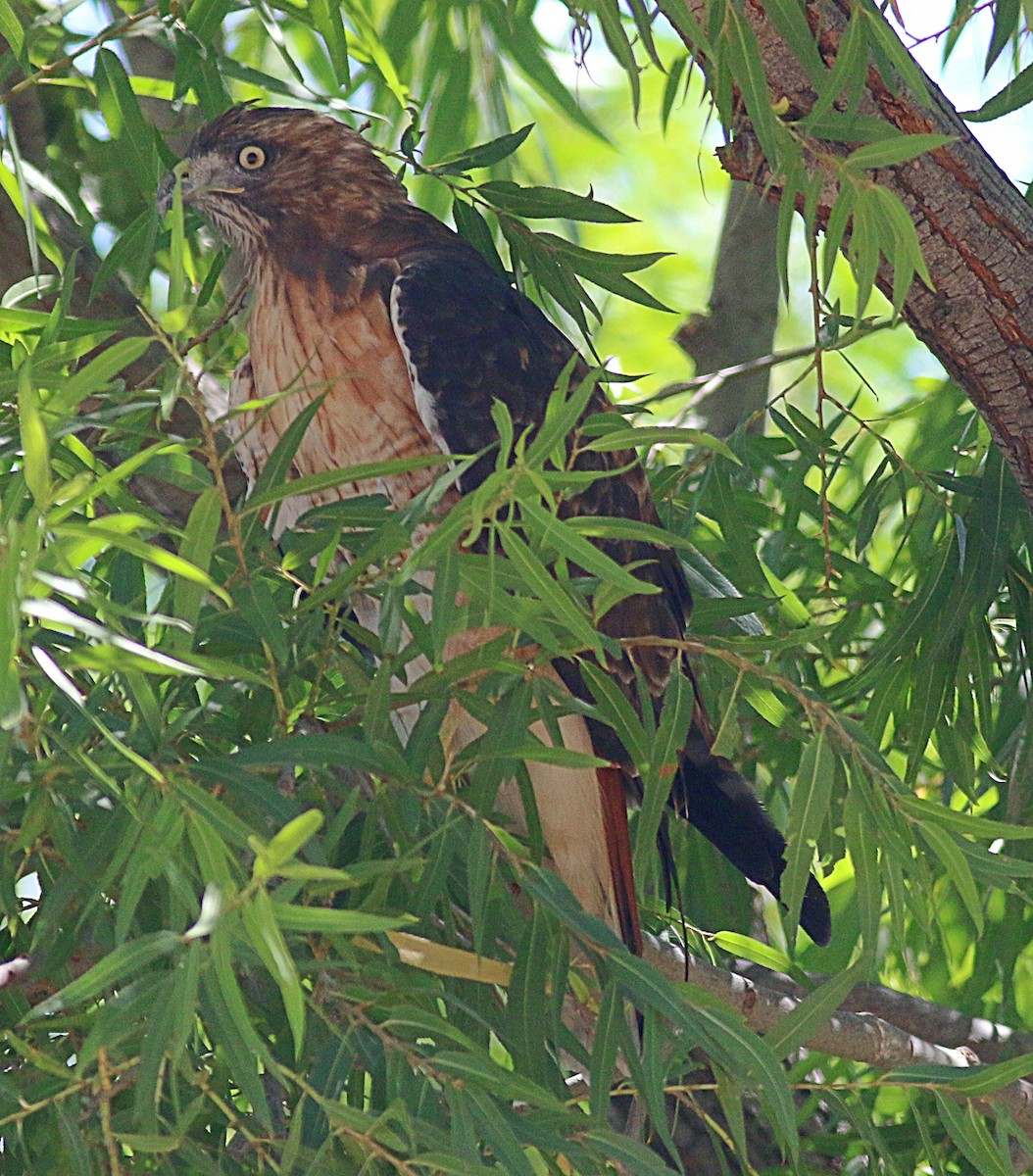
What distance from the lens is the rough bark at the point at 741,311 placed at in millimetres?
2723

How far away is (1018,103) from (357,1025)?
3.68 ft

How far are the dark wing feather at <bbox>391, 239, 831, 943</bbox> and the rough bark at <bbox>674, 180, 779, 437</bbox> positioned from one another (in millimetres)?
1051

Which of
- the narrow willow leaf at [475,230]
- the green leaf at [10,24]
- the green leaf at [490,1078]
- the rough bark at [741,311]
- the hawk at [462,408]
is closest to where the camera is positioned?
the green leaf at [490,1078]

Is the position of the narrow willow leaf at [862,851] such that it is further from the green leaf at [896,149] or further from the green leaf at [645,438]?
the green leaf at [896,149]

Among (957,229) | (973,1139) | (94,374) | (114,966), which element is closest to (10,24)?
(94,374)

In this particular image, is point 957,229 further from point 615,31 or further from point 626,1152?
point 626,1152

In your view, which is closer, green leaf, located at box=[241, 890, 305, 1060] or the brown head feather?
green leaf, located at box=[241, 890, 305, 1060]

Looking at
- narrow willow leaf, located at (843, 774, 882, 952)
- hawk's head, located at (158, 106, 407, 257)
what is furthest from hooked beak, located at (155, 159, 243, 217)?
narrow willow leaf, located at (843, 774, 882, 952)

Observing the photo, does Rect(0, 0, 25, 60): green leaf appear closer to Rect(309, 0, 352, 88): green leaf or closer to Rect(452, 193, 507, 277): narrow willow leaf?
Rect(309, 0, 352, 88): green leaf

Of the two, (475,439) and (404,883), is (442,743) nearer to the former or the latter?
(404,883)

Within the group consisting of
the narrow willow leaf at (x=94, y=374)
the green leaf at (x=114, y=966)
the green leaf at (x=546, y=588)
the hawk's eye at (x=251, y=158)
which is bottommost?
the green leaf at (x=114, y=966)

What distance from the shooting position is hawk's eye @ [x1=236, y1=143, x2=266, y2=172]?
1893 millimetres

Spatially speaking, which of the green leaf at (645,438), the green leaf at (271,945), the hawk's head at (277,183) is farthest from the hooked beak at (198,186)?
the green leaf at (271,945)

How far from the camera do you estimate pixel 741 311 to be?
274 centimetres
